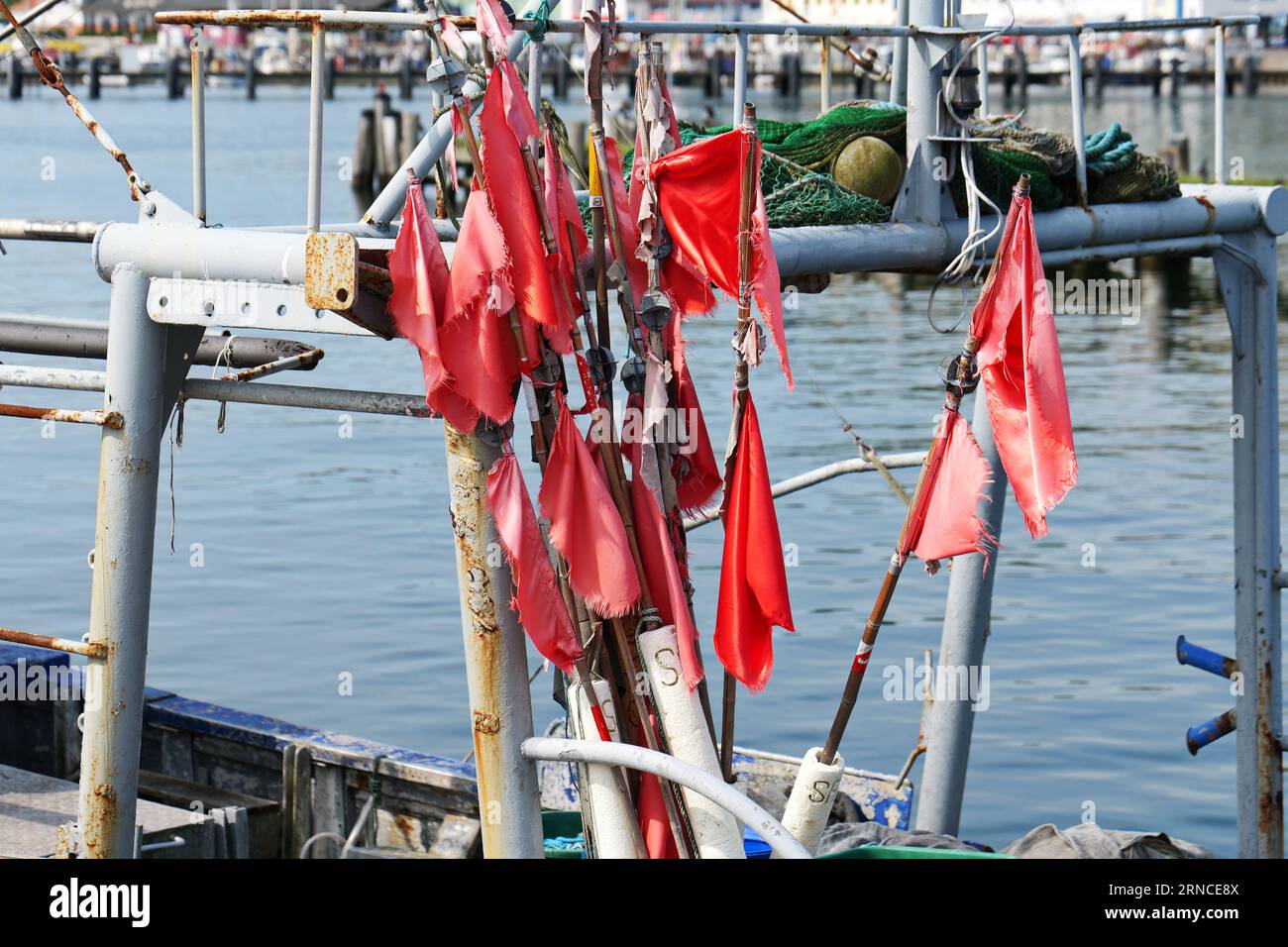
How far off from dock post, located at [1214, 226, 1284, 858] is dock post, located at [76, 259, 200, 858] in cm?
557

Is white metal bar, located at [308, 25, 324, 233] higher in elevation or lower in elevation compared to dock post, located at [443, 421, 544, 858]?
higher

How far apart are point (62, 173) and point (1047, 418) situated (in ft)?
207

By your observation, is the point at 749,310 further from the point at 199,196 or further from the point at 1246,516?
the point at 1246,516

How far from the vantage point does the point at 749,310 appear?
579cm

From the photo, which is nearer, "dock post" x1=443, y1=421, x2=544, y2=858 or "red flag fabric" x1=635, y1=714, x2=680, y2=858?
"dock post" x1=443, y1=421, x2=544, y2=858

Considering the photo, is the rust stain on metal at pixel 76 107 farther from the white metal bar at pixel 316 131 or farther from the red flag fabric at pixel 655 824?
the red flag fabric at pixel 655 824

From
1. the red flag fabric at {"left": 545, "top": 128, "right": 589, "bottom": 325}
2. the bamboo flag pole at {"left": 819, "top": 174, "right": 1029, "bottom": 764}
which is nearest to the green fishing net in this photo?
the red flag fabric at {"left": 545, "top": 128, "right": 589, "bottom": 325}

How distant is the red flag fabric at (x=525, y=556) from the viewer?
5.41 metres

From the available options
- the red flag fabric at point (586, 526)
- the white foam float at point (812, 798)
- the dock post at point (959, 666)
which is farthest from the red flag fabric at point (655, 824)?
the dock post at point (959, 666)

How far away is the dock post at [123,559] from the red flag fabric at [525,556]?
1.10 meters

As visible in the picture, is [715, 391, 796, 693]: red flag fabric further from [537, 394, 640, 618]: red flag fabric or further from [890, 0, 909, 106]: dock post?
[890, 0, 909, 106]: dock post

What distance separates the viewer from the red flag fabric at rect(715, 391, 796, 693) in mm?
5895

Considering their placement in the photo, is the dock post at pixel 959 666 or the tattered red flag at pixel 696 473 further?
the dock post at pixel 959 666

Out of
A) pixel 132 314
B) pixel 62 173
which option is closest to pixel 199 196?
pixel 132 314
